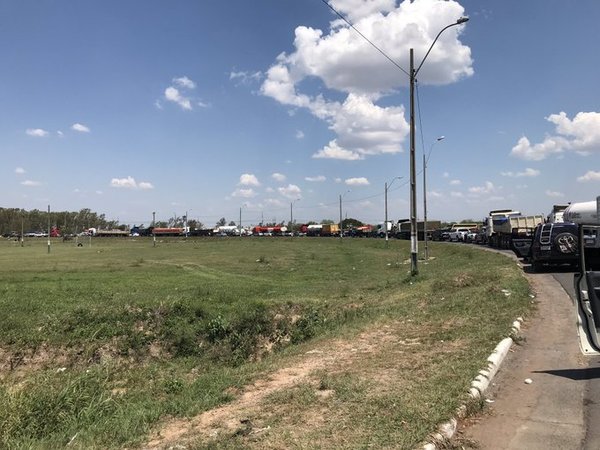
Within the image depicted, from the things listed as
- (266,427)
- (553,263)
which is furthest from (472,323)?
(553,263)

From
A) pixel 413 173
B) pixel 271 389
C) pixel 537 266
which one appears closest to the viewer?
pixel 271 389

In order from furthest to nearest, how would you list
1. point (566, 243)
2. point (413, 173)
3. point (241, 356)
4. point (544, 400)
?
point (413, 173), point (566, 243), point (241, 356), point (544, 400)

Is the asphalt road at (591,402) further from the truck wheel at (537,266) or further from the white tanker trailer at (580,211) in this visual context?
the white tanker trailer at (580,211)

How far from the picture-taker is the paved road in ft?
17.9

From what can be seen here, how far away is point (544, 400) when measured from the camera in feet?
21.7

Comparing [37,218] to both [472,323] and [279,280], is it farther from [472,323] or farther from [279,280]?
[472,323]

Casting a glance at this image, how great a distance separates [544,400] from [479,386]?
0.78m

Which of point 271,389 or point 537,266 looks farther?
point 537,266

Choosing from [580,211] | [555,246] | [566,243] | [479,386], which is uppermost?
[580,211]

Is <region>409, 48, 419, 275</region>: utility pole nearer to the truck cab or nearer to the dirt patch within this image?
the truck cab

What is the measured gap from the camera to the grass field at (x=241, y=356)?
5824 millimetres

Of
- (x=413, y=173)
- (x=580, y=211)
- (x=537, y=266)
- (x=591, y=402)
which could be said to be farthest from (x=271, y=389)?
(x=580, y=211)

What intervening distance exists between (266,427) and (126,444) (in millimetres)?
1473

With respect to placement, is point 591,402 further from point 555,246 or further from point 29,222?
point 29,222
